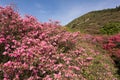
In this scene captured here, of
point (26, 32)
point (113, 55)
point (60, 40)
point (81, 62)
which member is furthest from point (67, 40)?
point (113, 55)

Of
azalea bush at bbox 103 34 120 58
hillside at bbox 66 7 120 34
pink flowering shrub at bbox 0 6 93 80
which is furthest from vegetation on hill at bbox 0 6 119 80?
hillside at bbox 66 7 120 34

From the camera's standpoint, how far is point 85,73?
34.9 feet

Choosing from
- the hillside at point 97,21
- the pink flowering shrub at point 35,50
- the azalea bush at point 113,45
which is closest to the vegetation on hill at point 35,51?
the pink flowering shrub at point 35,50

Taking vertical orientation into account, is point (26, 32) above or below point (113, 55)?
above

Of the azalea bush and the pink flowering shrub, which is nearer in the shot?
the pink flowering shrub

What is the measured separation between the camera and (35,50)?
24.4ft

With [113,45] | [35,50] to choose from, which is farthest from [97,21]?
[35,50]

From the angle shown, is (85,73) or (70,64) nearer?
(70,64)

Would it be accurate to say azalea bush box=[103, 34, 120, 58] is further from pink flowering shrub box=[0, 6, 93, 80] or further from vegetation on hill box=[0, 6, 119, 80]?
pink flowering shrub box=[0, 6, 93, 80]

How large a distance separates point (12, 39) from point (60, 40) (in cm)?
170

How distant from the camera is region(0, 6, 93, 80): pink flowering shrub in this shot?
7215 millimetres

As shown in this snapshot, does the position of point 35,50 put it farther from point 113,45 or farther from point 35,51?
point 113,45

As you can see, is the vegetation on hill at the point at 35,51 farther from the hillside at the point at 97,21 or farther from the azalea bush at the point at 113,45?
the hillside at the point at 97,21

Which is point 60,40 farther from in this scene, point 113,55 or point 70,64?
point 113,55
